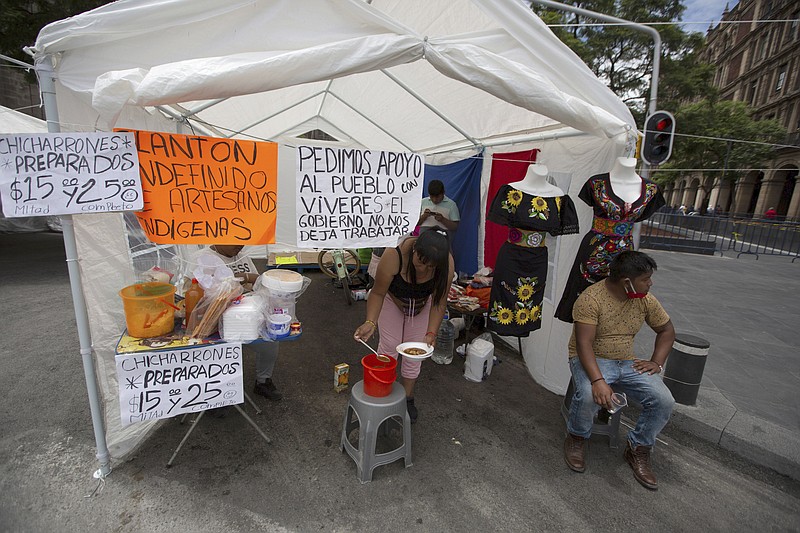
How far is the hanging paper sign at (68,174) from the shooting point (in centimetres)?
174

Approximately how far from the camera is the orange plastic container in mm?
2061

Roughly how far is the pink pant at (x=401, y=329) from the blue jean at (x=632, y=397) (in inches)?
45.5

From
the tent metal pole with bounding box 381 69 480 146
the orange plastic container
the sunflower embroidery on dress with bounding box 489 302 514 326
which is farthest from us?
the tent metal pole with bounding box 381 69 480 146

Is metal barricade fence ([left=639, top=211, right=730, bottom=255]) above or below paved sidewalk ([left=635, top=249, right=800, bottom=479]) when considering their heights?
above

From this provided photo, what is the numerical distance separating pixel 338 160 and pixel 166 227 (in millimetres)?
1039

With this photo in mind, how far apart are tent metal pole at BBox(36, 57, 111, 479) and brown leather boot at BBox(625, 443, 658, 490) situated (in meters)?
3.44

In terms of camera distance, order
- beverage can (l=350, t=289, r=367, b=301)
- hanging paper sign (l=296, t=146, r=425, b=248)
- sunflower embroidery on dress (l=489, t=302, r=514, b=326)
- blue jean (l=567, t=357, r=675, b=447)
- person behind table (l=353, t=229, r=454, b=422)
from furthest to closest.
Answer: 1. beverage can (l=350, t=289, r=367, b=301)
2. sunflower embroidery on dress (l=489, t=302, r=514, b=326)
3. blue jean (l=567, t=357, r=675, b=447)
4. person behind table (l=353, t=229, r=454, b=422)
5. hanging paper sign (l=296, t=146, r=425, b=248)

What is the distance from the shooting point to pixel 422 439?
2.74 meters

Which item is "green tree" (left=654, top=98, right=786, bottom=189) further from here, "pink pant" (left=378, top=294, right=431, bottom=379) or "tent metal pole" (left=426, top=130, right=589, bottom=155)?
"pink pant" (left=378, top=294, right=431, bottom=379)

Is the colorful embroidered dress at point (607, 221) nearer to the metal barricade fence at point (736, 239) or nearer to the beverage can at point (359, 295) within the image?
the beverage can at point (359, 295)

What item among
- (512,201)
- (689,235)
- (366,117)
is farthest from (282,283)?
(689,235)

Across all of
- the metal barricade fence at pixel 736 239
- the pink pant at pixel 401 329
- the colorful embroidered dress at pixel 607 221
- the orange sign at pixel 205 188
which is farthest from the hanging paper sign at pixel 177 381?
the metal barricade fence at pixel 736 239

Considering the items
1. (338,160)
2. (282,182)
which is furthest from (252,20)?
(282,182)

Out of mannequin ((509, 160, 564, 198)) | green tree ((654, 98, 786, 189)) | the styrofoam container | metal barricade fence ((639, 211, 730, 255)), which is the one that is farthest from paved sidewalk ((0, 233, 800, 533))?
green tree ((654, 98, 786, 189))
